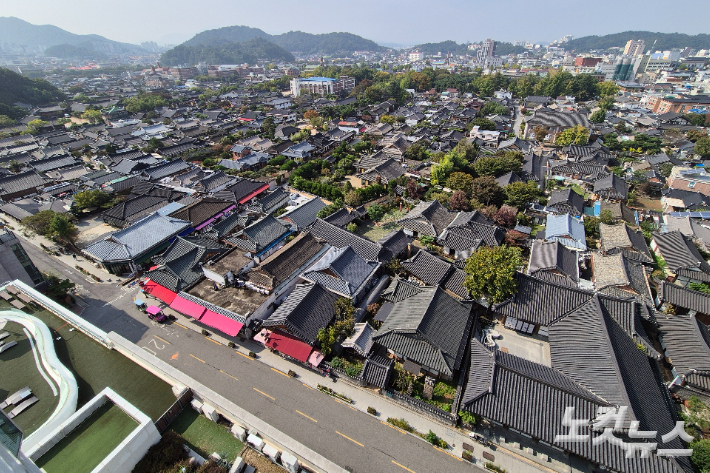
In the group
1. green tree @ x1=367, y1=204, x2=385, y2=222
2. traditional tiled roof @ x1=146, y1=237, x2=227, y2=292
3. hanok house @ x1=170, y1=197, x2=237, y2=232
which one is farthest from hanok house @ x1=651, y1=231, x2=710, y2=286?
hanok house @ x1=170, y1=197, x2=237, y2=232

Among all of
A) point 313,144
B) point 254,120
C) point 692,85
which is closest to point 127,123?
point 254,120

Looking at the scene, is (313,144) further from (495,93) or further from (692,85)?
(692,85)

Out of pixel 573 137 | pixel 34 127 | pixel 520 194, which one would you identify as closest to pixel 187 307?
pixel 520 194

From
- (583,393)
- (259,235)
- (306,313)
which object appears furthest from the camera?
(259,235)

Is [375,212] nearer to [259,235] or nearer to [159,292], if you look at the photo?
[259,235]

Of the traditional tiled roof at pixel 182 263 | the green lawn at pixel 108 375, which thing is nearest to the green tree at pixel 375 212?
the traditional tiled roof at pixel 182 263

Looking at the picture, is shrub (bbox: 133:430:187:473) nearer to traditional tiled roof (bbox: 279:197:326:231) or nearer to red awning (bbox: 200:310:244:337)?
red awning (bbox: 200:310:244:337)
